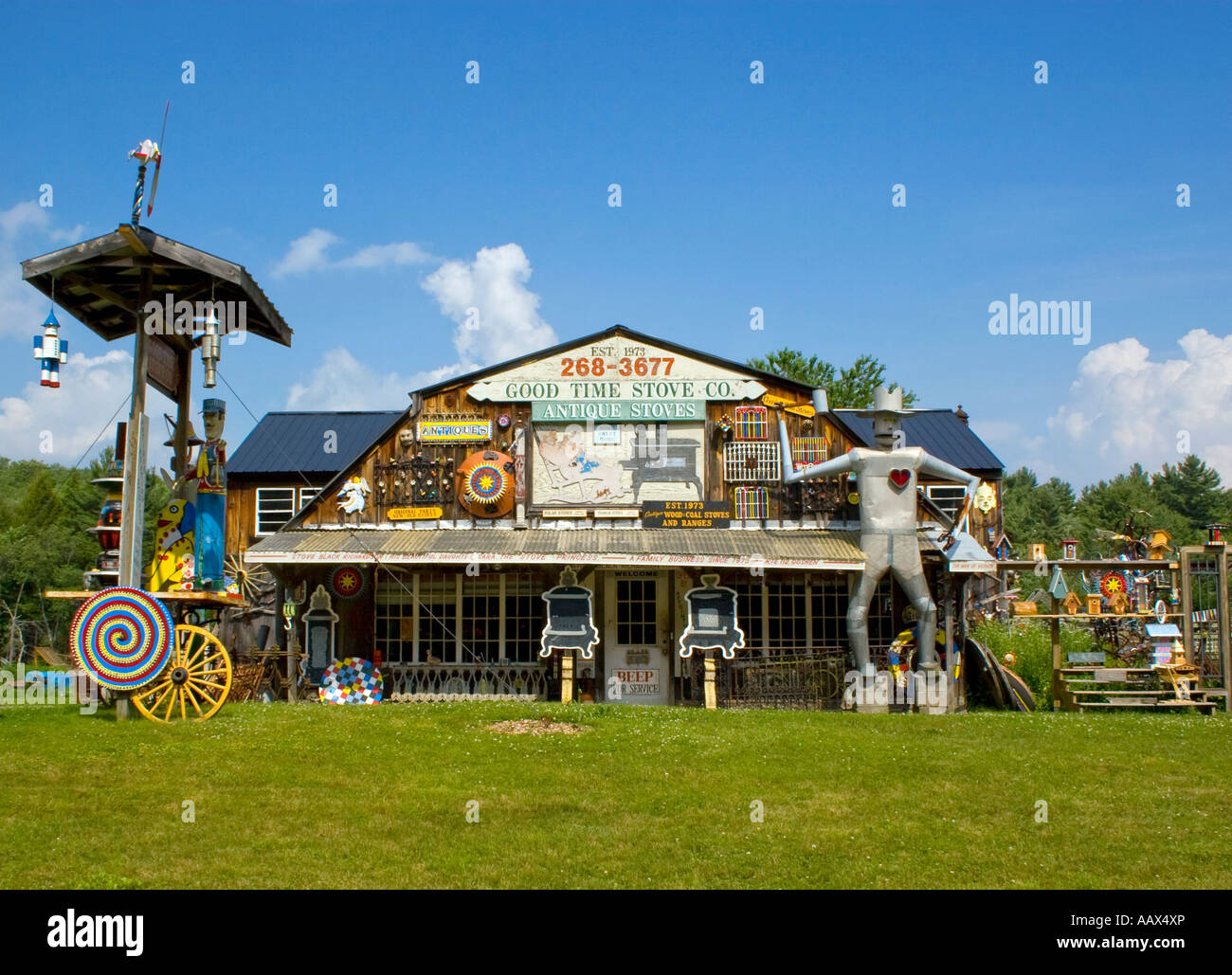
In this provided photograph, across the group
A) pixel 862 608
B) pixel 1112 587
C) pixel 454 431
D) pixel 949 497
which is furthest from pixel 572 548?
pixel 949 497

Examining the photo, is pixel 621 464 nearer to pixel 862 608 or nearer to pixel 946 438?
pixel 862 608

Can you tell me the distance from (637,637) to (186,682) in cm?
848

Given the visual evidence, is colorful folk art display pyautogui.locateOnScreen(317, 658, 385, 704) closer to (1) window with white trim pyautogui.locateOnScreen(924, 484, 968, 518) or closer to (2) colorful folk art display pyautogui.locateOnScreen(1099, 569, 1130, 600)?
(2) colorful folk art display pyautogui.locateOnScreen(1099, 569, 1130, 600)

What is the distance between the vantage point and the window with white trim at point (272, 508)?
30.8 metres

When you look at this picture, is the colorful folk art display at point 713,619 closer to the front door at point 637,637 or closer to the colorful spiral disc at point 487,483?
the front door at point 637,637

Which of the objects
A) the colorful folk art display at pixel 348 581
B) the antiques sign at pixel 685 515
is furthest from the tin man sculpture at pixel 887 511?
the colorful folk art display at pixel 348 581

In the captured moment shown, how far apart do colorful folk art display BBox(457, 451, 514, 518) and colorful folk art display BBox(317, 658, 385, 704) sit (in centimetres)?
332

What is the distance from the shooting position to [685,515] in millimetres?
20422

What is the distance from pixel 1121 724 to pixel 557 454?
10082mm

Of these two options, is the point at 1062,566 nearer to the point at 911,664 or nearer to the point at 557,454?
the point at 911,664

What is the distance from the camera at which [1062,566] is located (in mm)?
19078

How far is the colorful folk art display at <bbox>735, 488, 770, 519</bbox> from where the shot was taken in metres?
20.5

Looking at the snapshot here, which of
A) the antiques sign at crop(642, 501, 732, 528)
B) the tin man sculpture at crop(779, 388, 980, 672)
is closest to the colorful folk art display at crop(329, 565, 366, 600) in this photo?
the antiques sign at crop(642, 501, 732, 528)

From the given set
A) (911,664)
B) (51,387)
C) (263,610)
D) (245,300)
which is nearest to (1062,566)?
(911,664)
